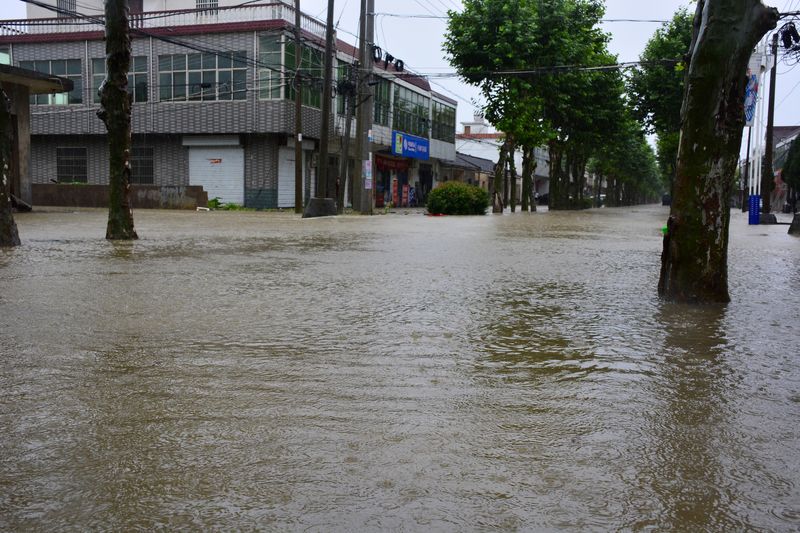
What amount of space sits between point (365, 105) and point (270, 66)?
595 cm

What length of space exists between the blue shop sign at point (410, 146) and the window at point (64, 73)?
16.1 meters

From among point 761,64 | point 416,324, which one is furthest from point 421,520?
point 761,64

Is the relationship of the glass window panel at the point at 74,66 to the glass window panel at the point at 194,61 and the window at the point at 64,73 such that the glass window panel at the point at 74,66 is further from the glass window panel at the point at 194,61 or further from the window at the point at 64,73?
the glass window panel at the point at 194,61

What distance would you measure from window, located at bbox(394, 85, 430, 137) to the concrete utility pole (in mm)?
15655

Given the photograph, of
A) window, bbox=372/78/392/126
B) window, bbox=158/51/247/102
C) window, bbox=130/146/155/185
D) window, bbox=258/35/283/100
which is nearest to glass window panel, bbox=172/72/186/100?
window, bbox=158/51/247/102

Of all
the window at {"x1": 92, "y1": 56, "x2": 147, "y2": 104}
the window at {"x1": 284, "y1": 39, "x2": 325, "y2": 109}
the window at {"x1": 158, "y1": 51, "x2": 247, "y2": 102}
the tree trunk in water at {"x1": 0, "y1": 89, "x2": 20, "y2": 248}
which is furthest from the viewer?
the window at {"x1": 92, "y1": 56, "x2": 147, "y2": 104}

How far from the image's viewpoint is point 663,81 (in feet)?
137

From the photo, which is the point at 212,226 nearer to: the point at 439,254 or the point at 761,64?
the point at 439,254

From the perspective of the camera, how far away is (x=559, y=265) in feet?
38.1

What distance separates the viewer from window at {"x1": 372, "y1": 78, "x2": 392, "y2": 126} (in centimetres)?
4297

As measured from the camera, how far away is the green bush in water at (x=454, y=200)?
104 ft

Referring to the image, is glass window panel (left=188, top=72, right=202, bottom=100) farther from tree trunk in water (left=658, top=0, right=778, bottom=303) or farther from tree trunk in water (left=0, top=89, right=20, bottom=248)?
tree trunk in water (left=658, top=0, right=778, bottom=303)

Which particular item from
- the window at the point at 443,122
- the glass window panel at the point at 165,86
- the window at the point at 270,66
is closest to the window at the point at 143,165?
the glass window panel at the point at 165,86

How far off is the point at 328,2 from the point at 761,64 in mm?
15779
